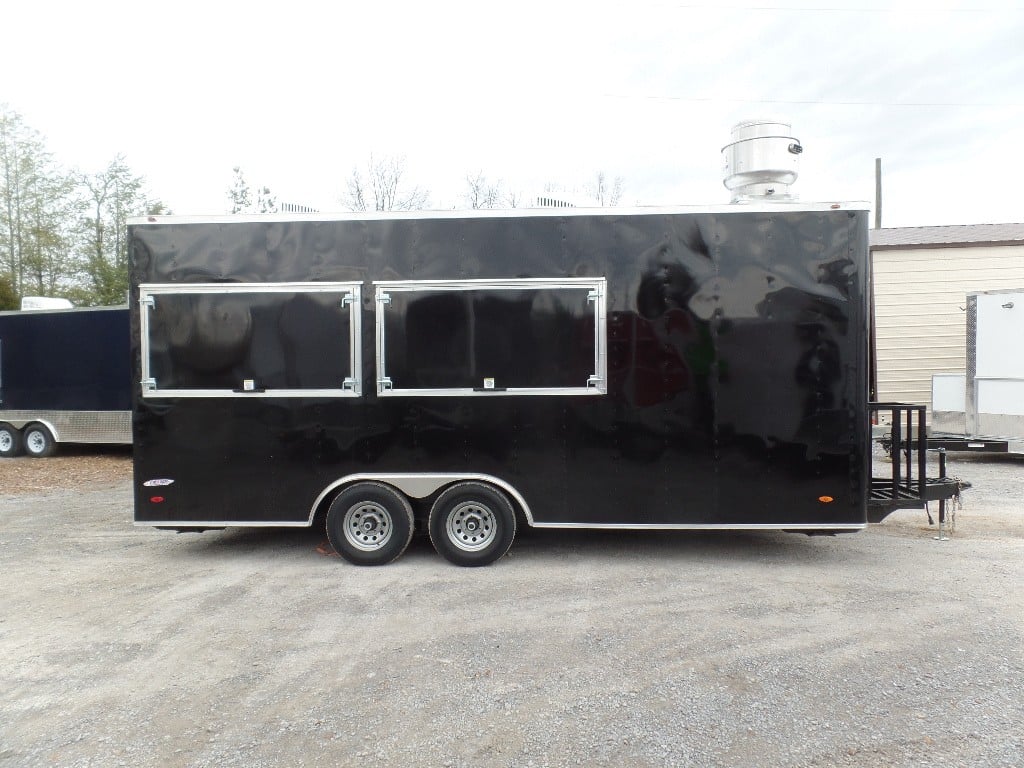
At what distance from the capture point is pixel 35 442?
13.7 m

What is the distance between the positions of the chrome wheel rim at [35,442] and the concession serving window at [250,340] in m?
9.65

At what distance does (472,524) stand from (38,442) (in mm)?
11626

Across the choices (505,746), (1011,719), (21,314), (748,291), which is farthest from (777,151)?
(21,314)

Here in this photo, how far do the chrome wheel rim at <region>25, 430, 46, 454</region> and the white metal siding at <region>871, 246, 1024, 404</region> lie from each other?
Answer: 55.4ft

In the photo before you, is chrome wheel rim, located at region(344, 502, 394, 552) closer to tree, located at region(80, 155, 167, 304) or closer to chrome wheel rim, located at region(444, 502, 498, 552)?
chrome wheel rim, located at region(444, 502, 498, 552)

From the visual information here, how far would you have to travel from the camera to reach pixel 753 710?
3586mm

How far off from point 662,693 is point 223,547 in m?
4.77

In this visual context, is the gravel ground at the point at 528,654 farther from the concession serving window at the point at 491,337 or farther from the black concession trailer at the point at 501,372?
the concession serving window at the point at 491,337

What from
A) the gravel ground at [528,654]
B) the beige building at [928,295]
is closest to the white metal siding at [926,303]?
the beige building at [928,295]

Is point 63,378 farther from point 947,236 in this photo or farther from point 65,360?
point 947,236

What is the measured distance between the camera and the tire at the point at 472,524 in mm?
6008

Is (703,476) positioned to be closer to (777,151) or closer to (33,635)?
(777,151)

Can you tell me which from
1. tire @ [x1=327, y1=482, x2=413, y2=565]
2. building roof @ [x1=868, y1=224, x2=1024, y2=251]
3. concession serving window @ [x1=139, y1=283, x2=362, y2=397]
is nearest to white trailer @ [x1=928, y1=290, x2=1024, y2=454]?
building roof @ [x1=868, y1=224, x2=1024, y2=251]

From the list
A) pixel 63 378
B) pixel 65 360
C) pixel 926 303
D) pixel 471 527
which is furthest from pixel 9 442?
pixel 926 303
